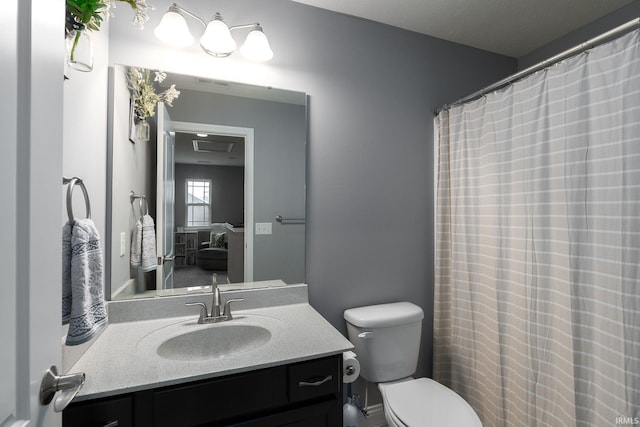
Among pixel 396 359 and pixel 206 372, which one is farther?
pixel 396 359

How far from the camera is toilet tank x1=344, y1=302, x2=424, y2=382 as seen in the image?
1.62 metres

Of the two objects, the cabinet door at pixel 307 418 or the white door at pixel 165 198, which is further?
the white door at pixel 165 198

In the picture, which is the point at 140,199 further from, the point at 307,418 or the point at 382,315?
the point at 382,315

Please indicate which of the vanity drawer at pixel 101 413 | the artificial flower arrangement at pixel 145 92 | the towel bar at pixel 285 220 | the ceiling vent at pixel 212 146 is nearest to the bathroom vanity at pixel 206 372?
the vanity drawer at pixel 101 413

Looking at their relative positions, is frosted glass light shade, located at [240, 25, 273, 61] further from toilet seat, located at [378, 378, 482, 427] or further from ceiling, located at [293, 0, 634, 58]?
toilet seat, located at [378, 378, 482, 427]

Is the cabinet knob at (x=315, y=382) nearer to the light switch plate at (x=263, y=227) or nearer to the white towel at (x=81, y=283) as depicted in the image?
the white towel at (x=81, y=283)

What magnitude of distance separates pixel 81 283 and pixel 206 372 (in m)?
0.45

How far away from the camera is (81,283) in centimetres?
78

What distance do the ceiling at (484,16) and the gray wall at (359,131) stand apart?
0.07 m

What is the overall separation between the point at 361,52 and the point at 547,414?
6.68ft

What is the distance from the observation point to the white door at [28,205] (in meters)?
0.46

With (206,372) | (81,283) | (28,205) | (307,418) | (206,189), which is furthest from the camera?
(206,189)

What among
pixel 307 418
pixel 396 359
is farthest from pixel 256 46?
pixel 396 359

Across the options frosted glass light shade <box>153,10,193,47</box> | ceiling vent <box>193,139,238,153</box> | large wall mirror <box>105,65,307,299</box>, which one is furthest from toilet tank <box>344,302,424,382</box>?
frosted glass light shade <box>153,10,193,47</box>
